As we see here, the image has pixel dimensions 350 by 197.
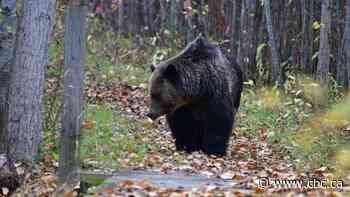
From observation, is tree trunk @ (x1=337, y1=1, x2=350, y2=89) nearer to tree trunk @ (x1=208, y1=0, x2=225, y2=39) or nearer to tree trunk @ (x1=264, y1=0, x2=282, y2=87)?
tree trunk @ (x1=264, y1=0, x2=282, y2=87)

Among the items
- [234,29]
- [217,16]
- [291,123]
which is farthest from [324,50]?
[217,16]

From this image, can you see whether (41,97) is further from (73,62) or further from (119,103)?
(119,103)

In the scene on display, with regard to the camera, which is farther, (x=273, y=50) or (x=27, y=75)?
(x=273, y=50)

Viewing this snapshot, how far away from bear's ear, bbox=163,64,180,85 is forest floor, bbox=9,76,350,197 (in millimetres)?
950

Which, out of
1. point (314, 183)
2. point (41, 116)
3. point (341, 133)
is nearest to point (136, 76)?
point (341, 133)

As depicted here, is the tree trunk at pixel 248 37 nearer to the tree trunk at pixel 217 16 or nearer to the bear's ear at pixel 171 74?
the tree trunk at pixel 217 16

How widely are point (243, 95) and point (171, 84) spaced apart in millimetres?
6124

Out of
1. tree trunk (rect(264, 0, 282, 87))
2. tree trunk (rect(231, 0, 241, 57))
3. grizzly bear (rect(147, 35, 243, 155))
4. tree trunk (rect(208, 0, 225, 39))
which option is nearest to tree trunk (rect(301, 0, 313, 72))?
tree trunk (rect(264, 0, 282, 87))

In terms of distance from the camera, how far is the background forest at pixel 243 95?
894 cm

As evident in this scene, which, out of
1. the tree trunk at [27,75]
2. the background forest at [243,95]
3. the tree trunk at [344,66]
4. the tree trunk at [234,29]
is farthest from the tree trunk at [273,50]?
the tree trunk at [27,75]

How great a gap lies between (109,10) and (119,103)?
10.6m

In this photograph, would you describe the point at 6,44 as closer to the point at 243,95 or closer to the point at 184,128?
the point at 184,128

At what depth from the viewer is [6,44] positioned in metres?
9.55

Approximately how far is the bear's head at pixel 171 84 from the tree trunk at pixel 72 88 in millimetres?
3803
